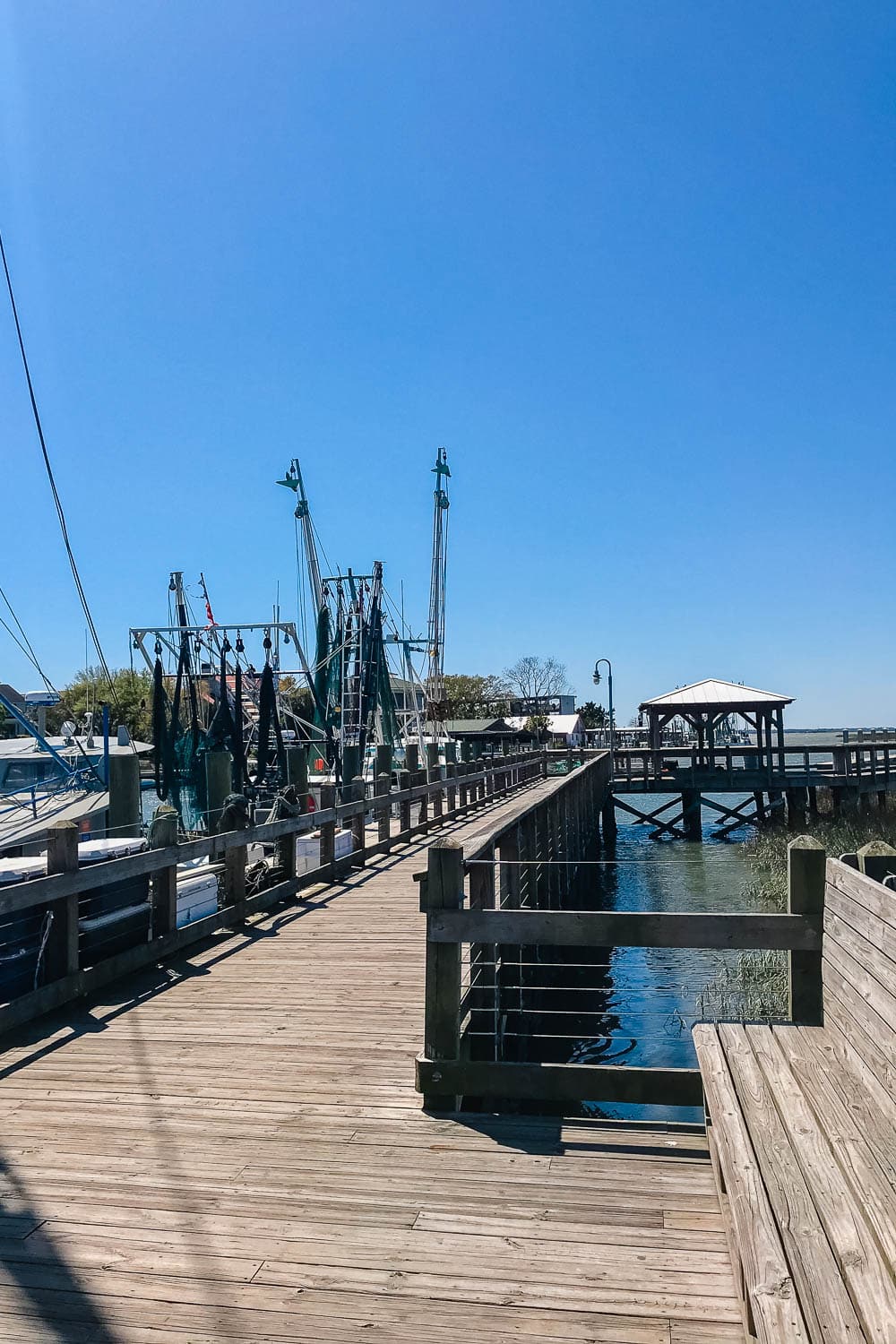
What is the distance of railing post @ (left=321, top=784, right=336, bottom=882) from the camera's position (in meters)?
12.0

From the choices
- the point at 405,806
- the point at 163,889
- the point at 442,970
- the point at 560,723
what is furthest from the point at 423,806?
the point at 560,723

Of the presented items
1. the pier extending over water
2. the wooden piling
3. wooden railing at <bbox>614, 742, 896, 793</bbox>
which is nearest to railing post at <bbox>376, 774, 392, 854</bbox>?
the wooden piling

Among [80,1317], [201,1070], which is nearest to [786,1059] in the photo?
[80,1317]

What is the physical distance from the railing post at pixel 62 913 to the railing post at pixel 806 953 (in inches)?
183

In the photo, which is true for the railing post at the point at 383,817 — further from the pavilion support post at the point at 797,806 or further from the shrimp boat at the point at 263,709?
the pavilion support post at the point at 797,806

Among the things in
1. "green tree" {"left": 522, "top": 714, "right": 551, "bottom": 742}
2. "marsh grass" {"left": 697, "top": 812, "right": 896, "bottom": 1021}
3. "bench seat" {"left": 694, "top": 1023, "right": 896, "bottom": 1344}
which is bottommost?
"marsh grass" {"left": 697, "top": 812, "right": 896, "bottom": 1021}

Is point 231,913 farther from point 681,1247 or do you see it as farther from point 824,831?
point 824,831

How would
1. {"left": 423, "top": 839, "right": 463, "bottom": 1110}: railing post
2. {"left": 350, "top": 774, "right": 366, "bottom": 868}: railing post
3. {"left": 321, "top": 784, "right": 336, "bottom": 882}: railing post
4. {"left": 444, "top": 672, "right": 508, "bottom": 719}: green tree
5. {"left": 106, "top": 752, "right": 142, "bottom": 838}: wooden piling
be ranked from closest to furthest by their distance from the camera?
{"left": 423, "top": 839, "right": 463, "bottom": 1110}: railing post
{"left": 321, "top": 784, "right": 336, "bottom": 882}: railing post
{"left": 350, "top": 774, "right": 366, "bottom": 868}: railing post
{"left": 106, "top": 752, "right": 142, "bottom": 838}: wooden piling
{"left": 444, "top": 672, "right": 508, "bottom": 719}: green tree

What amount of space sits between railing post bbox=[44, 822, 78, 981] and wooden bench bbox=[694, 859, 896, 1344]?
4.35 m

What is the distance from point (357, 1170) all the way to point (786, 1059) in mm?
1797

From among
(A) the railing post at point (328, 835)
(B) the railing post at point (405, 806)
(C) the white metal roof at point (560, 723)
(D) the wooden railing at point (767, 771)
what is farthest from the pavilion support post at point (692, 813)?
(C) the white metal roof at point (560, 723)

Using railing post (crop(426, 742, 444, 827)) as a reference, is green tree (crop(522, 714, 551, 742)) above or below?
above

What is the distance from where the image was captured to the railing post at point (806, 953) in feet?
14.9

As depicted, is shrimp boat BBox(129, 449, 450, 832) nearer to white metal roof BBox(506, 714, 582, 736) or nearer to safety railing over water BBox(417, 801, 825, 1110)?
safety railing over water BBox(417, 801, 825, 1110)
